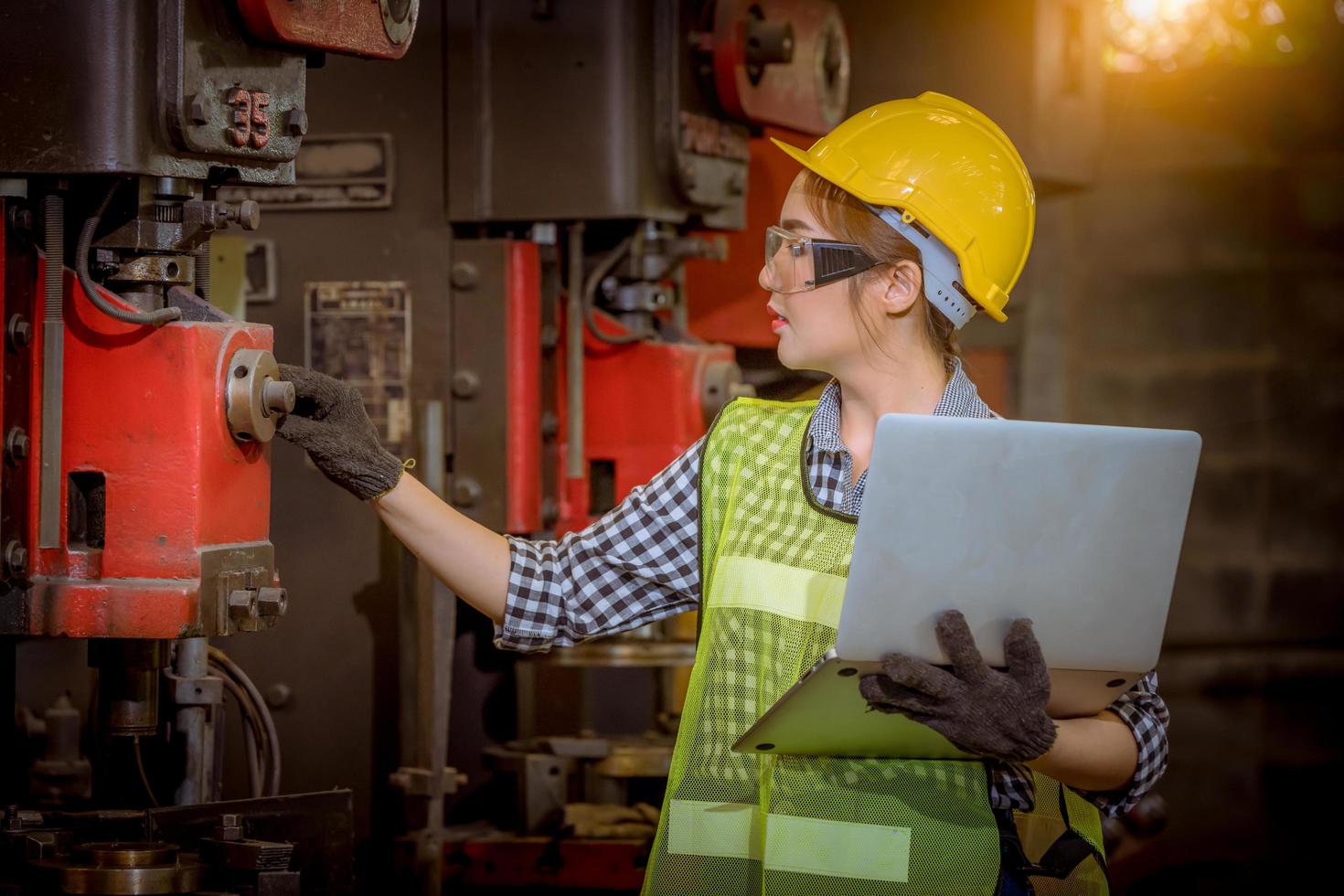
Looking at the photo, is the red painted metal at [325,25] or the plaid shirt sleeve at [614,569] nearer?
the red painted metal at [325,25]


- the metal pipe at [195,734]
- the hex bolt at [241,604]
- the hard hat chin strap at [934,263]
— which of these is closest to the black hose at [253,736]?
the metal pipe at [195,734]

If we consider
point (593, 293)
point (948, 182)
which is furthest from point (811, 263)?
point (593, 293)

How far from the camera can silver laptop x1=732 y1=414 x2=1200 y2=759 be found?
1.59 meters

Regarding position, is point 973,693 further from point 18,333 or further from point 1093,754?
point 18,333

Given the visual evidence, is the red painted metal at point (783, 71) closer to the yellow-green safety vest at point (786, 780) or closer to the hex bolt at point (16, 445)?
the yellow-green safety vest at point (786, 780)

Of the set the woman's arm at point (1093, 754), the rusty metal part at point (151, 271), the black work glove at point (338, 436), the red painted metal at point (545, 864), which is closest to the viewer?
the woman's arm at point (1093, 754)

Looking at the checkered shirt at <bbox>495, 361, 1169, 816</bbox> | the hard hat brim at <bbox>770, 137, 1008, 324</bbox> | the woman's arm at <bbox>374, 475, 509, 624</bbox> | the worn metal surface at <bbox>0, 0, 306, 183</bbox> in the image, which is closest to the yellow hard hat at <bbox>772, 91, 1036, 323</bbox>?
the hard hat brim at <bbox>770, 137, 1008, 324</bbox>

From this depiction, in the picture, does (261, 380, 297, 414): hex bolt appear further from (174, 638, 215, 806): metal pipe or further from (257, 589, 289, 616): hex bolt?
(174, 638, 215, 806): metal pipe

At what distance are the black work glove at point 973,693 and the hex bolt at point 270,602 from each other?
0.70 m

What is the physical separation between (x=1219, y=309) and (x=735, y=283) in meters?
2.24

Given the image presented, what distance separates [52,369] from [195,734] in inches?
25.8

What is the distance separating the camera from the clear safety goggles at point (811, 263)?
2.00m

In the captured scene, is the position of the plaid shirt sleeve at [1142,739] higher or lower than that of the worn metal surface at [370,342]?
lower

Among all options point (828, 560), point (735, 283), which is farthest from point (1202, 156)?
point (828, 560)
